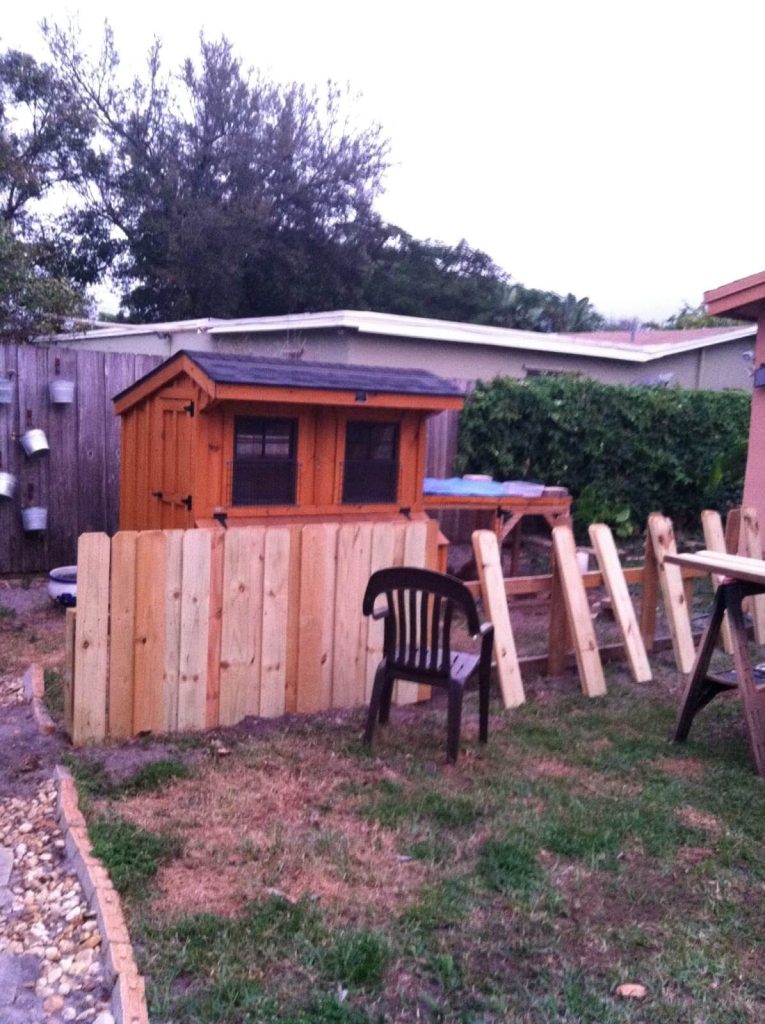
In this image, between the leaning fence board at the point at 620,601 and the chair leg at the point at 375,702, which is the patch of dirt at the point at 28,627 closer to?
the chair leg at the point at 375,702

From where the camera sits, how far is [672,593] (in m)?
6.69

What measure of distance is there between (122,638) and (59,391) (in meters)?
4.67

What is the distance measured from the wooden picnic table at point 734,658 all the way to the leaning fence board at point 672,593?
1369mm

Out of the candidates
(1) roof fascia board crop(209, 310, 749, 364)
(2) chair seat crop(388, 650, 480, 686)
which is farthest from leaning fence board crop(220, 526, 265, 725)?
(1) roof fascia board crop(209, 310, 749, 364)

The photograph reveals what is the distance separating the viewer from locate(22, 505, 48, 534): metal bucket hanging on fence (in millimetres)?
8633

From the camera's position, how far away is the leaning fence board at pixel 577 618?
6031 millimetres

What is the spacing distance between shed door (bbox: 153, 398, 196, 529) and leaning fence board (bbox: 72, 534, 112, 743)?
7.59ft

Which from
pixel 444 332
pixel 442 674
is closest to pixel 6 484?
pixel 442 674

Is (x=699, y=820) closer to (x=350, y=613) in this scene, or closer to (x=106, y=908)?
(x=350, y=613)

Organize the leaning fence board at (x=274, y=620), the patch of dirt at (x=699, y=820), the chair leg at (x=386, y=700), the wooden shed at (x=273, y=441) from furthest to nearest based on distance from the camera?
1. the wooden shed at (x=273, y=441)
2. the leaning fence board at (x=274, y=620)
3. the chair leg at (x=386, y=700)
4. the patch of dirt at (x=699, y=820)

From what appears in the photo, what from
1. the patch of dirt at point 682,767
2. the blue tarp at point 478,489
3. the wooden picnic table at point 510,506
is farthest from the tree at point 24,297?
the patch of dirt at point 682,767

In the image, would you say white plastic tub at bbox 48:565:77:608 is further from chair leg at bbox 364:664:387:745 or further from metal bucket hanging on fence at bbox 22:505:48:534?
chair leg at bbox 364:664:387:745

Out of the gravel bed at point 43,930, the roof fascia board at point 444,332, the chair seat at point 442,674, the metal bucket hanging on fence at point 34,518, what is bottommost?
the gravel bed at point 43,930

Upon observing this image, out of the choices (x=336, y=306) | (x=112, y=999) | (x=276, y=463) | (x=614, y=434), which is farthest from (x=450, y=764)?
(x=336, y=306)
